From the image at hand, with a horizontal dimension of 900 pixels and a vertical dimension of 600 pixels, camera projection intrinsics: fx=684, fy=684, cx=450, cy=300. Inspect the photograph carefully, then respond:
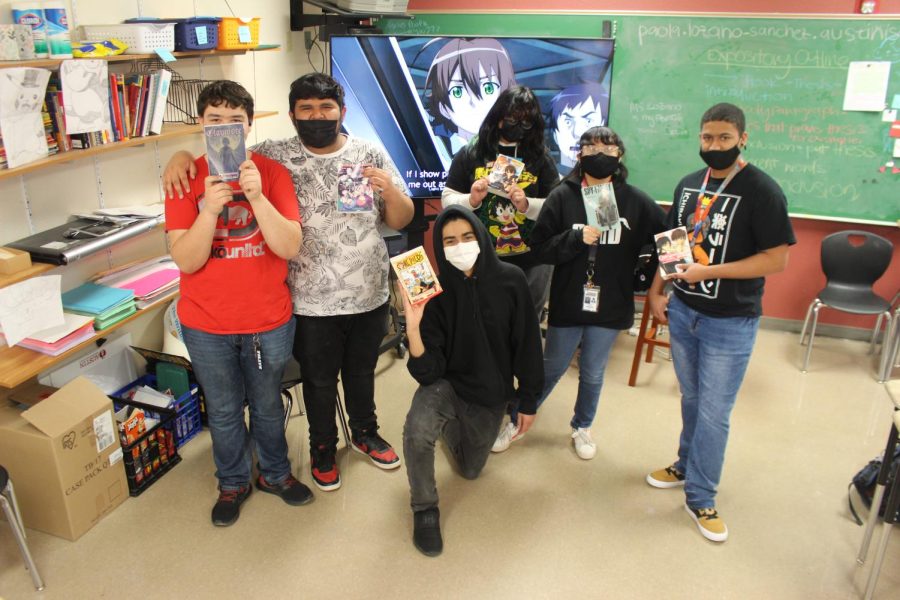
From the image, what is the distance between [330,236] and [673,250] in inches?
48.7

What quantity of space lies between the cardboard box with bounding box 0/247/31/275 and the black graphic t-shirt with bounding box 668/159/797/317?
234cm

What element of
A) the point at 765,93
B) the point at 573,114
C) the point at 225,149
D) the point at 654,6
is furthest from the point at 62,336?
the point at 765,93

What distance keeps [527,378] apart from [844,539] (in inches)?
53.5

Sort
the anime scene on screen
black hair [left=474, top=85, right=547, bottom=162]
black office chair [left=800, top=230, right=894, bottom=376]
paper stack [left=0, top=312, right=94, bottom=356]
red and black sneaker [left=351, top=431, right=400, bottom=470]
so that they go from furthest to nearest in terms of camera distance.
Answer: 1. black office chair [left=800, top=230, right=894, bottom=376]
2. the anime scene on screen
3. red and black sneaker [left=351, top=431, right=400, bottom=470]
4. black hair [left=474, top=85, right=547, bottom=162]
5. paper stack [left=0, top=312, right=94, bottom=356]

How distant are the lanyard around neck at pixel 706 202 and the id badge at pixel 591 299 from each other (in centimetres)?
47

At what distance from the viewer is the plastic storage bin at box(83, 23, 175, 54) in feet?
8.78

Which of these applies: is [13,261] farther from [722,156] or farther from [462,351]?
[722,156]

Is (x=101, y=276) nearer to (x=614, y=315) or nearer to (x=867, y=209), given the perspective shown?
(x=614, y=315)

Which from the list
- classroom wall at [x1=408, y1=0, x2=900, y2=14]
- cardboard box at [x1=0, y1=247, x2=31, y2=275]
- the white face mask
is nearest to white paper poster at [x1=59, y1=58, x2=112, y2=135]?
cardboard box at [x1=0, y1=247, x2=31, y2=275]

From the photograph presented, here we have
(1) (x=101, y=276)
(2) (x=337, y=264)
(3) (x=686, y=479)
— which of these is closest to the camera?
(2) (x=337, y=264)

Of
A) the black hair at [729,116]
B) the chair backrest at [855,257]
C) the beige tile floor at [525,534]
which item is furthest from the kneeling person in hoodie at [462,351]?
the chair backrest at [855,257]

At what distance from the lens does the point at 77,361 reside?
2947 millimetres

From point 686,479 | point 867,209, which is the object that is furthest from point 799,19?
point 686,479

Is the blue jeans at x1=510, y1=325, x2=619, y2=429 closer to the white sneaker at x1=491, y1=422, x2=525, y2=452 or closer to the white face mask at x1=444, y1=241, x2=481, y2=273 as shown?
the white sneaker at x1=491, y1=422, x2=525, y2=452
